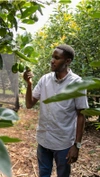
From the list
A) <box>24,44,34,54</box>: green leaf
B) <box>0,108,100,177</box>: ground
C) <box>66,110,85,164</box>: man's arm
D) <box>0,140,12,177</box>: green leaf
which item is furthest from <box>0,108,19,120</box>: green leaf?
<box>0,108,100,177</box>: ground

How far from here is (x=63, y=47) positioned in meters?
1.52

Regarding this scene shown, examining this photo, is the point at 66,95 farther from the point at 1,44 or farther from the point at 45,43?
the point at 45,43

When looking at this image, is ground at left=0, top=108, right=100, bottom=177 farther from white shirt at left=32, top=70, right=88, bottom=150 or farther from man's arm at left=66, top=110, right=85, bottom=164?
man's arm at left=66, top=110, right=85, bottom=164

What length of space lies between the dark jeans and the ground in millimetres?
196

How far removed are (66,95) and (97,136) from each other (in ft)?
10.3

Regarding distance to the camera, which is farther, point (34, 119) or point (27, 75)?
point (34, 119)

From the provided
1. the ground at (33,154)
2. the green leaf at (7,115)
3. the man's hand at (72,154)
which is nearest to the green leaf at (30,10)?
the green leaf at (7,115)

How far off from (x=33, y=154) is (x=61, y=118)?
1.37 meters

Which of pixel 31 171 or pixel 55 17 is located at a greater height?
pixel 55 17

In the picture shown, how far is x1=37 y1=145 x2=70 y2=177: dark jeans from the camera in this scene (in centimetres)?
153

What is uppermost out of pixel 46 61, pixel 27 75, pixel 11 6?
pixel 46 61

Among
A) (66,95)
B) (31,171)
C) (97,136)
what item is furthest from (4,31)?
(97,136)

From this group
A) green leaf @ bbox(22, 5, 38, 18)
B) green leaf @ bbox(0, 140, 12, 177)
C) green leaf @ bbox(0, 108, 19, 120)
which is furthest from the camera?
green leaf @ bbox(22, 5, 38, 18)

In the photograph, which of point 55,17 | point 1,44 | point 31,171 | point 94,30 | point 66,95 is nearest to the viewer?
point 66,95
